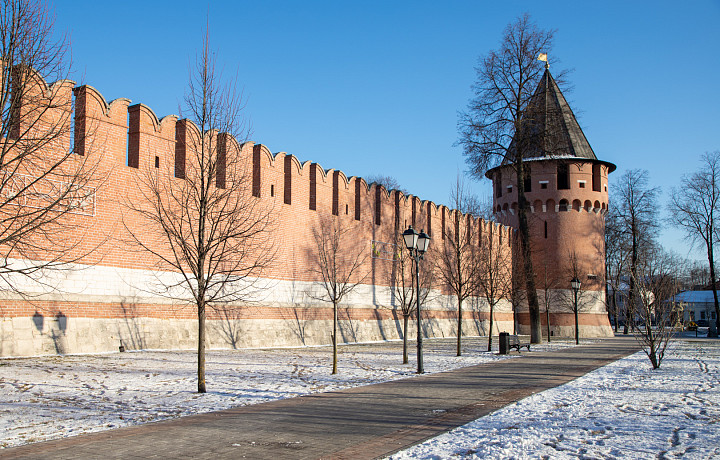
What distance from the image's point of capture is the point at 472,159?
29.1m

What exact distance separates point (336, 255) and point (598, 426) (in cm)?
1828

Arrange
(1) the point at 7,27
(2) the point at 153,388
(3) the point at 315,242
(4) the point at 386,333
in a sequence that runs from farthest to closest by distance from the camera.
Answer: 1. (4) the point at 386,333
2. (3) the point at 315,242
3. (2) the point at 153,388
4. (1) the point at 7,27

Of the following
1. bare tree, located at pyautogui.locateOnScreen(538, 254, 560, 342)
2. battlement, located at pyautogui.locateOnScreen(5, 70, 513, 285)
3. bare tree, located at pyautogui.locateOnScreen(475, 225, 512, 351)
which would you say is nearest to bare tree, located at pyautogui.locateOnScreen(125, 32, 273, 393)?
battlement, located at pyautogui.locateOnScreen(5, 70, 513, 285)

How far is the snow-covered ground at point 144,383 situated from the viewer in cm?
793

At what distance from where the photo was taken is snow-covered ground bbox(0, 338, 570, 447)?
793cm

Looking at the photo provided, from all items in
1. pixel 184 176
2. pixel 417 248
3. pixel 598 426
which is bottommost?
pixel 598 426

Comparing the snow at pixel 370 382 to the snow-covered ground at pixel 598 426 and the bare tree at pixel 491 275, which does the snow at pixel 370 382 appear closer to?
the snow-covered ground at pixel 598 426

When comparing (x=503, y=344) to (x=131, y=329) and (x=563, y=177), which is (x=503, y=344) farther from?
(x=563, y=177)

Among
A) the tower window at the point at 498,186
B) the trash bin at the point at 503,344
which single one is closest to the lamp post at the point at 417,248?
the trash bin at the point at 503,344

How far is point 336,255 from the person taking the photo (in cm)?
2548

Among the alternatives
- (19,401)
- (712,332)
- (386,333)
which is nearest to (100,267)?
(19,401)

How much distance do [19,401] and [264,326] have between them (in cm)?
1231

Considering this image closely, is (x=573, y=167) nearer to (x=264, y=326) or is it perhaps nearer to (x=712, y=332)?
(x=712, y=332)

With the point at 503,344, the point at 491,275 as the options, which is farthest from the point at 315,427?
the point at 491,275
